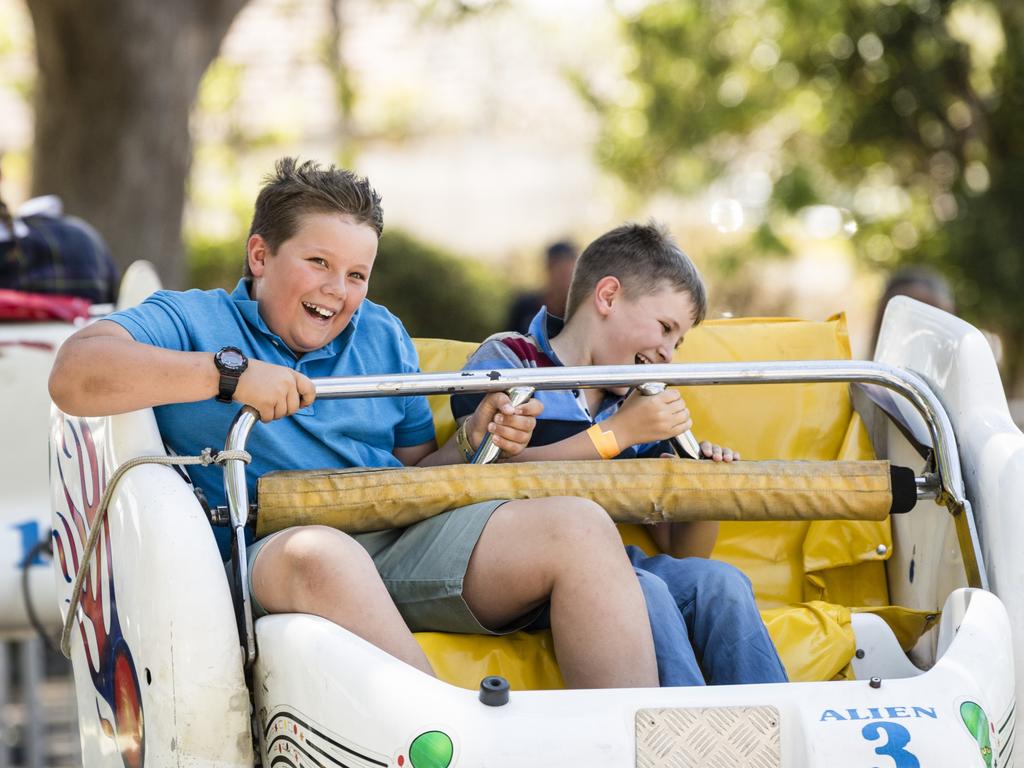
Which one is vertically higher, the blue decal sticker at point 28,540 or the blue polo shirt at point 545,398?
the blue decal sticker at point 28,540

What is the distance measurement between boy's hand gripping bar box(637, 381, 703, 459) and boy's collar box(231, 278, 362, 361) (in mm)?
630

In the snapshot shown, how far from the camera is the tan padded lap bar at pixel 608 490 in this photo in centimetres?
240

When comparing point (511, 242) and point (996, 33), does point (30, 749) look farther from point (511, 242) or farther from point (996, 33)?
point (511, 242)

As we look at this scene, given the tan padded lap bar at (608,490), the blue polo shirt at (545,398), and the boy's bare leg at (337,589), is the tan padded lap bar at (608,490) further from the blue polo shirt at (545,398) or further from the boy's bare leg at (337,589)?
the blue polo shirt at (545,398)

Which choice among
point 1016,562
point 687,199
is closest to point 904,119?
point 687,199

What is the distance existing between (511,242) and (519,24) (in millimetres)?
2776

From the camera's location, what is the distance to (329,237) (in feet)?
8.64

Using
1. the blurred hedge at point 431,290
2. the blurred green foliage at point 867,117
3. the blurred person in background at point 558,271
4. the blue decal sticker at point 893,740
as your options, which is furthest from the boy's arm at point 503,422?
the blurred green foliage at point 867,117

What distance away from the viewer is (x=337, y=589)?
221 cm

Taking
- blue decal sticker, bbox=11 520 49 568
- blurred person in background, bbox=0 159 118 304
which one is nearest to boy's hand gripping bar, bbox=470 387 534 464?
blue decal sticker, bbox=11 520 49 568

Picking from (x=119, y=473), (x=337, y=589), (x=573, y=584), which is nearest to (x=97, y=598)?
(x=119, y=473)

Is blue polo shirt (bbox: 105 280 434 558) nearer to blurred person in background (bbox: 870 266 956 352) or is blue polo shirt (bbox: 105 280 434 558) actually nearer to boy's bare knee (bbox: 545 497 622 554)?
boy's bare knee (bbox: 545 497 622 554)

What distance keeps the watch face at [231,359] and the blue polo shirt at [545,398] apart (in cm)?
58

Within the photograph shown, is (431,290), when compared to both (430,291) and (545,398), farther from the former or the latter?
(545,398)
